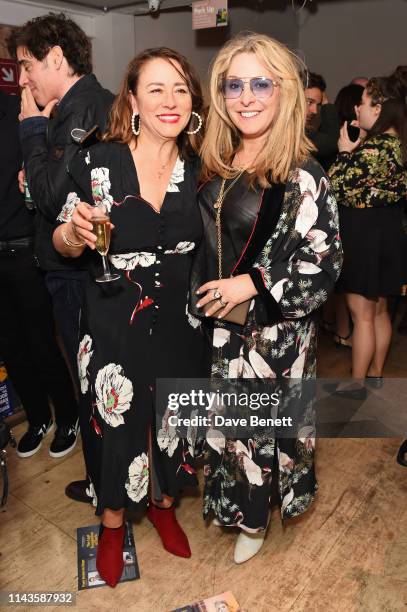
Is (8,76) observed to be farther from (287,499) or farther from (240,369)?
(287,499)

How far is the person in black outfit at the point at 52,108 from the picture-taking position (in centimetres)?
179

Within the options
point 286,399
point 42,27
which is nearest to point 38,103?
point 42,27

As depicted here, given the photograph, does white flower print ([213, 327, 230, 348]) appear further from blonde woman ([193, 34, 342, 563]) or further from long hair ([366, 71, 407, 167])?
long hair ([366, 71, 407, 167])

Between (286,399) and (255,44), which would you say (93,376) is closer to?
(286,399)

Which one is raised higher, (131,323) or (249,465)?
(131,323)

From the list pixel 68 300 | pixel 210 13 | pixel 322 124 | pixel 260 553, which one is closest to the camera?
pixel 260 553

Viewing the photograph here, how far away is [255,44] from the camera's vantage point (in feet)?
5.08

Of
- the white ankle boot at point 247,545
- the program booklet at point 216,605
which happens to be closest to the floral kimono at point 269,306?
the white ankle boot at point 247,545

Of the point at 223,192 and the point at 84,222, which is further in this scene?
the point at 223,192

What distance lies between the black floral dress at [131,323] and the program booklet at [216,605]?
0.39 metres

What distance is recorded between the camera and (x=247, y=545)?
1949 mm

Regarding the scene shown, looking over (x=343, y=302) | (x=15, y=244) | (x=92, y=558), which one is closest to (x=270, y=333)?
(x=92, y=558)

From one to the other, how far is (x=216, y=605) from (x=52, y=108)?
1909 mm

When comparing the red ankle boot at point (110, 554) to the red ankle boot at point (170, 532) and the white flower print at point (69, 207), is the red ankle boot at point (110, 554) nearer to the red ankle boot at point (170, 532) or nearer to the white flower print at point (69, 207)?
the red ankle boot at point (170, 532)
